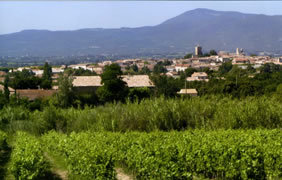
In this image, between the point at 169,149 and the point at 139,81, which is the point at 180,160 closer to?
the point at 169,149

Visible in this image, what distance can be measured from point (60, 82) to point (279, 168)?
32.8m

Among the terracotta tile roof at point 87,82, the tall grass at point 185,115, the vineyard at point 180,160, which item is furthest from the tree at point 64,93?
the vineyard at point 180,160

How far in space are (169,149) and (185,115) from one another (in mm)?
4954

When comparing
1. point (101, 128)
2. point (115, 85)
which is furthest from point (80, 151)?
point (115, 85)

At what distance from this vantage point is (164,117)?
12617 millimetres

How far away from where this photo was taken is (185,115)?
12.8 m

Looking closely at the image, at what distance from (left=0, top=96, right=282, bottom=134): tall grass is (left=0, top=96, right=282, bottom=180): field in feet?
0.11

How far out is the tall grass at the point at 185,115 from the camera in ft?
39.5

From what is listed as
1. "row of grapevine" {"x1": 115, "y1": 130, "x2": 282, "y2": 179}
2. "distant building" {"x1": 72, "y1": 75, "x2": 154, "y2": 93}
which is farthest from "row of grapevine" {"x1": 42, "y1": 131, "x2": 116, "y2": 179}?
"distant building" {"x1": 72, "y1": 75, "x2": 154, "y2": 93}

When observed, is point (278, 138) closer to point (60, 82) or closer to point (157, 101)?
point (157, 101)

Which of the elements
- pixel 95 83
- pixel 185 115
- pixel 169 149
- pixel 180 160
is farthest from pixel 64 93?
pixel 180 160

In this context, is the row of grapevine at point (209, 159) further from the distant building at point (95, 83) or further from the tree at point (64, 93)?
the distant building at point (95, 83)

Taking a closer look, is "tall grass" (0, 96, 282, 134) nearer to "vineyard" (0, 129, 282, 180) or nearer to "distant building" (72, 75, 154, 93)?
"vineyard" (0, 129, 282, 180)

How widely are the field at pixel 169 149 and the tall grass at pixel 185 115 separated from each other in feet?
0.11
